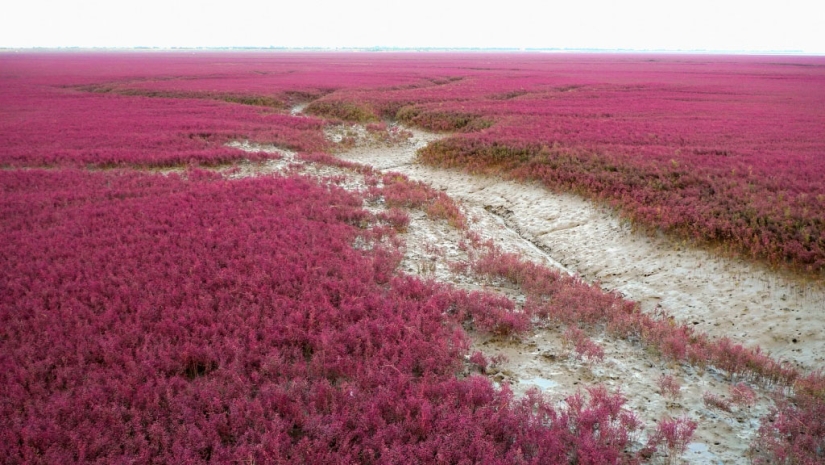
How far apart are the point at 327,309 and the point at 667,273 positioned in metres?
8.39

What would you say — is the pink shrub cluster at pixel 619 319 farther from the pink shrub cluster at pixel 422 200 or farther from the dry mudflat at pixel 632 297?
the pink shrub cluster at pixel 422 200

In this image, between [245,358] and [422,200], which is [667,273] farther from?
[245,358]

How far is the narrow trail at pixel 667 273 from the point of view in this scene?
8.90 meters

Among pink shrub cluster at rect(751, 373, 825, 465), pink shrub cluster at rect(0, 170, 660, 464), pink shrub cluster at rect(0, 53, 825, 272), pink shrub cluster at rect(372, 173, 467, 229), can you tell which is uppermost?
pink shrub cluster at rect(0, 53, 825, 272)

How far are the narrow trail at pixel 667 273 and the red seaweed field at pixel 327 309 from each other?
542 millimetres

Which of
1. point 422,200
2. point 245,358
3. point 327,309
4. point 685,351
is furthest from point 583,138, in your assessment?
point 245,358

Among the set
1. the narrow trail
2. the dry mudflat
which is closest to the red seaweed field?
the dry mudflat

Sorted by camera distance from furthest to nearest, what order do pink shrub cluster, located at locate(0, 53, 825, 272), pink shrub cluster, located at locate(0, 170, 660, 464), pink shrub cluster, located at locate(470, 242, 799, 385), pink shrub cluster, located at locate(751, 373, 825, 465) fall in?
pink shrub cluster, located at locate(0, 53, 825, 272) < pink shrub cluster, located at locate(470, 242, 799, 385) < pink shrub cluster, located at locate(751, 373, 825, 465) < pink shrub cluster, located at locate(0, 170, 660, 464)

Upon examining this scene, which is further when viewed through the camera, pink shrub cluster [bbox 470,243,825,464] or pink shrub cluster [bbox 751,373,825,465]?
pink shrub cluster [bbox 470,243,825,464]

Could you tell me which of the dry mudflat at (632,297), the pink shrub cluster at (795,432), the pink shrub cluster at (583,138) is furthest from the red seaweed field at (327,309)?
the dry mudflat at (632,297)

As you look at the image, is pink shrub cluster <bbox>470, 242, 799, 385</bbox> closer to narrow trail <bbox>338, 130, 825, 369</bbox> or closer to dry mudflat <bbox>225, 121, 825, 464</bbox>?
dry mudflat <bbox>225, 121, 825, 464</bbox>

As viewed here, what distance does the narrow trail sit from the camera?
29.2 ft

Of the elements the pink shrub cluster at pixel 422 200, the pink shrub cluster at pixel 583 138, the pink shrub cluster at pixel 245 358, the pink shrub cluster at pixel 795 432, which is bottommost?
the pink shrub cluster at pixel 795 432

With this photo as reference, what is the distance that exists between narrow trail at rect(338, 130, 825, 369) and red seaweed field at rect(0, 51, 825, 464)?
54 centimetres
